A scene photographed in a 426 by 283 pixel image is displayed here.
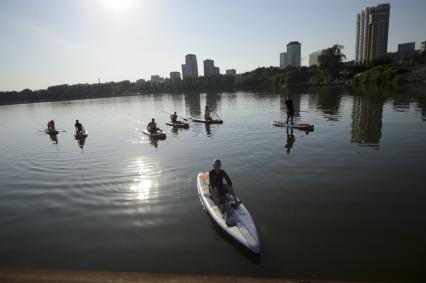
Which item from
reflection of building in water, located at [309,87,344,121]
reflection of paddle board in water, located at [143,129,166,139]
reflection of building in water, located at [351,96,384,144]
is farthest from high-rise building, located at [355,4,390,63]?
reflection of paddle board in water, located at [143,129,166,139]

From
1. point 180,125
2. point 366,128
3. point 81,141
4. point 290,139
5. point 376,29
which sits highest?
point 376,29

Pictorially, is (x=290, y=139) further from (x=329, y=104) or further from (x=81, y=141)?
(x=329, y=104)

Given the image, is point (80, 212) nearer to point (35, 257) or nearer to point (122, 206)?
point (122, 206)

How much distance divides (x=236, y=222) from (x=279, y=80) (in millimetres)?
139268

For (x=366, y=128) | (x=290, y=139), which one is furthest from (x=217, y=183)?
(x=366, y=128)

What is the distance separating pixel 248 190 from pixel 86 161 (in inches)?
→ 494

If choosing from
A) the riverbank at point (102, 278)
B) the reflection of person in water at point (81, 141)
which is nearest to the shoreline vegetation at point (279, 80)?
the reflection of person in water at point (81, 141)

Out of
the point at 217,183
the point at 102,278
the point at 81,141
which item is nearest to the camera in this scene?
the point at 102,278

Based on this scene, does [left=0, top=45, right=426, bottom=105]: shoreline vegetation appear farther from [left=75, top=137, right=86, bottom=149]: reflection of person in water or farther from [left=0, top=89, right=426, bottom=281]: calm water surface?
[left=75, top=137, right=86, bottom=149]: reflection of person in water

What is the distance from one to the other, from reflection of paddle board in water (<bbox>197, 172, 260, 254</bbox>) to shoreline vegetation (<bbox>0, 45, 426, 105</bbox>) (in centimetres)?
8857

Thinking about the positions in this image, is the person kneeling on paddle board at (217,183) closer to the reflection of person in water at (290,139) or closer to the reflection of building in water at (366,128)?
the reflection of person in water at (290,139)

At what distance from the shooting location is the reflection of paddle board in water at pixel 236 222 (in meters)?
7.89

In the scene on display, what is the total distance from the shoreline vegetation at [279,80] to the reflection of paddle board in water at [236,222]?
8857 cm

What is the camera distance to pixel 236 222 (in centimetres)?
874
